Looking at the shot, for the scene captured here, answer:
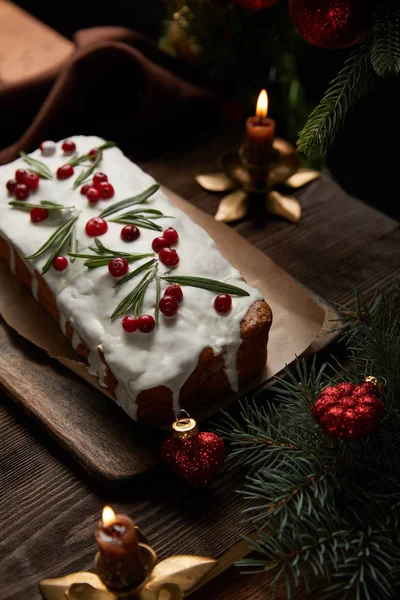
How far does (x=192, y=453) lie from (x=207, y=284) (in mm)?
414

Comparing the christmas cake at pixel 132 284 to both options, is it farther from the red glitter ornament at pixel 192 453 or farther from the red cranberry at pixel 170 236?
the red glitter ornament at pixel 192 453

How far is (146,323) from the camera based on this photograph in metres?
1.61

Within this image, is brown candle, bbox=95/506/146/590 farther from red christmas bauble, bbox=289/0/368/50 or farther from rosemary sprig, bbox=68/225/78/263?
red christmas bauble, bbox=289/0/368/50

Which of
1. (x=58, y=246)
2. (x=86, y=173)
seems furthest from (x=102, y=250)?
(x=86, y=173)

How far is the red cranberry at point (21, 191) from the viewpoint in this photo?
6.49ft

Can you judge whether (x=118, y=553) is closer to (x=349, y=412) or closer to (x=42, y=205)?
(x=349, y=412)

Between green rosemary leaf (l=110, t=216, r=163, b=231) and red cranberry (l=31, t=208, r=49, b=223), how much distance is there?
19 centimetres

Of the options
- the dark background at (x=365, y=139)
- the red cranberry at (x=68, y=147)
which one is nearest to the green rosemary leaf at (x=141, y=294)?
the red cranberry at (x=68, y=147)

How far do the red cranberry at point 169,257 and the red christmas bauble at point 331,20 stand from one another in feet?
1.95

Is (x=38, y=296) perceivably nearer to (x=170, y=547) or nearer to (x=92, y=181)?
(x=92, y=181)

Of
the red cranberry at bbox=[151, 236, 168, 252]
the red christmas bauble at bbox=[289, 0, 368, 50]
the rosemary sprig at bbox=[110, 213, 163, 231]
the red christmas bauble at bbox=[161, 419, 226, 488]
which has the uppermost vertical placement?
the red christmas bauble at bbox=[289, 0, 368, 50]

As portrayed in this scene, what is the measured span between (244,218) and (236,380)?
732mm

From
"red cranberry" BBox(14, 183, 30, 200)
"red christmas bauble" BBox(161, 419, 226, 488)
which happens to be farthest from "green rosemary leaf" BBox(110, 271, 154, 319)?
"red cranberry" BBox(14, 183, 30, 200)

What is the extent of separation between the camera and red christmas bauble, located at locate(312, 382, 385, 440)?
Answer: 1.29 m
